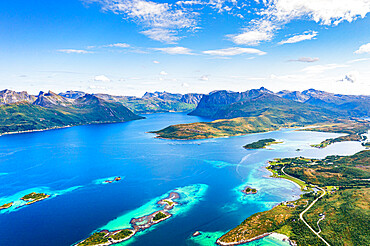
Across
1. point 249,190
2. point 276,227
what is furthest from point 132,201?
point 276,227

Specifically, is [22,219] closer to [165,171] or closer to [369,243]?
[165,171]

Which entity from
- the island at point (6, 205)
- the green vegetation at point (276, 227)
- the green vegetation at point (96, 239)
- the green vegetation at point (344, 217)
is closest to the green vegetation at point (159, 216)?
the green vegetation at point (96, 239)

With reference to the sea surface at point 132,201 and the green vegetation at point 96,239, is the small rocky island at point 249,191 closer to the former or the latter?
the sea surface at point 132,201

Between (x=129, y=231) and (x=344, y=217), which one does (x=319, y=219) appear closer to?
(x=344, y=217)

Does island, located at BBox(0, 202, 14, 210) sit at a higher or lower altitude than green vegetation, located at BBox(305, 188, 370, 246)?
higher

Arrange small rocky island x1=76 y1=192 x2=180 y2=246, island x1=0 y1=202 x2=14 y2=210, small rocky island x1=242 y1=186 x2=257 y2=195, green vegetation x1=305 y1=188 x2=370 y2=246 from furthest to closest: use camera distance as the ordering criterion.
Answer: small rocky island x1=242 y1=186 x2=257 y2=195, island x1=0 y1=202 x2=14 y2=210, green vegetation x1=305 y1=188 x2=370 y2=246, small rocky island x1=76 y1=192 x2=180 y2=246

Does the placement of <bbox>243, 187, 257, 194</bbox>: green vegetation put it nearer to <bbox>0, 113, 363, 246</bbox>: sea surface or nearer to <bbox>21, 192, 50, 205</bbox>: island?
<bbox>0, 113, 363, 246</bbox>: sea surface

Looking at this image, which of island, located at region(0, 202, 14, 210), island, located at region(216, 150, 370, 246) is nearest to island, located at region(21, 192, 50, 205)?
island, located at region(0, 202, 14, 210)
